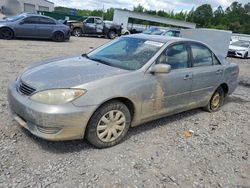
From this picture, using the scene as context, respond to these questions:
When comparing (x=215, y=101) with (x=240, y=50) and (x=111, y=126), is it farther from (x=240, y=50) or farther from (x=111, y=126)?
(x=240, y=50)

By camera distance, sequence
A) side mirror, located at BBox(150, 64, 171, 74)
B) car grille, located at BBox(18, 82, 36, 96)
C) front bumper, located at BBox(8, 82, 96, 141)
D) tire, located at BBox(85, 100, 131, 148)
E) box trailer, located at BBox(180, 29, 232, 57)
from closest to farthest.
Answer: front bumper, located at BBox(8, 82, 96, 141)
car grille, located at BBox(18, 82, 36, 96)
tire, located at BBox(85, 100, 131, 148)
side mirror, located at BBox(150, 64, 171, 74)
box trailer, located at BBox(180, 29, 232, 57)

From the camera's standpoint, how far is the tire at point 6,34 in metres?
14.8

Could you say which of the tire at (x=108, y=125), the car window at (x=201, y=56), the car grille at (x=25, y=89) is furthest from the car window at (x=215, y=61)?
the car grille at (x=25, y=89)

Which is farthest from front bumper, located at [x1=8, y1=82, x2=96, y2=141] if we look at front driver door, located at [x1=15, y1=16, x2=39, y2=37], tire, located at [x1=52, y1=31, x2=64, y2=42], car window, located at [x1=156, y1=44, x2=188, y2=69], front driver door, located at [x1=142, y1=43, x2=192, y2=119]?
tire, located at [x1=52, y1=31, x2=64, y2=42]

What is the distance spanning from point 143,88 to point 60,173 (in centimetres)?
159

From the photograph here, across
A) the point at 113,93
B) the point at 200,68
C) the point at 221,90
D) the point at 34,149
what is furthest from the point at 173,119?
the point at 34,149

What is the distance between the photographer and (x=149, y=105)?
4.23m

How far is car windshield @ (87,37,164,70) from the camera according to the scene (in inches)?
169

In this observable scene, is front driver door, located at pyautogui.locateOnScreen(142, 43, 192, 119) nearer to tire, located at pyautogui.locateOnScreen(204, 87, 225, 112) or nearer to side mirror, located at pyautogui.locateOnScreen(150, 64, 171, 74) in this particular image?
side mirror, located at pyautogui.locateOnScreen(150, 64, 171, 74)

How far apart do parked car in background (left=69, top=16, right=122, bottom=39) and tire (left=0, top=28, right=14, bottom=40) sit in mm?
8981

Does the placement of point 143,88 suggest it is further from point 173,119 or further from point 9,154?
point 9,154

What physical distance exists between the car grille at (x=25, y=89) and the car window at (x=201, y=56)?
2806mm

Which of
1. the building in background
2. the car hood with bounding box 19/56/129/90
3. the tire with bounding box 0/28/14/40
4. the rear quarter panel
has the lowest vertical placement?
the building in background

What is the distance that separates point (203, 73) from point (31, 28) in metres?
12.8
